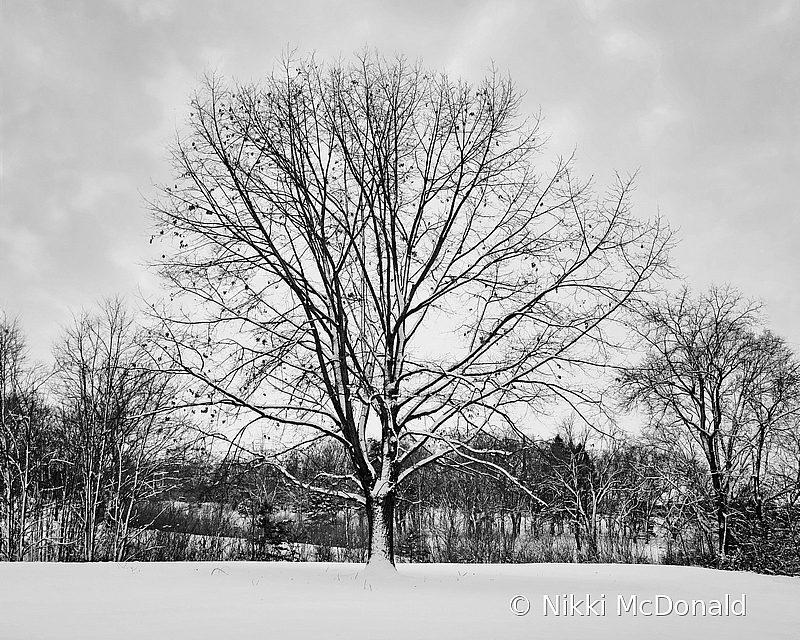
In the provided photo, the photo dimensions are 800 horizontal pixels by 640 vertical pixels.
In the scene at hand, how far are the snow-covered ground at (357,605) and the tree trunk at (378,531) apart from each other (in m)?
0.39

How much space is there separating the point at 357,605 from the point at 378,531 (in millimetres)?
3919

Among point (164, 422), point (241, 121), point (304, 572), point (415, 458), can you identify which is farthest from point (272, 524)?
point (241, 121)

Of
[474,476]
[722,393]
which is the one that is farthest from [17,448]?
[722,393]

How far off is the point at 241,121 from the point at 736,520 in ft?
64.5

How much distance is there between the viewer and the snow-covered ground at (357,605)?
5434mm

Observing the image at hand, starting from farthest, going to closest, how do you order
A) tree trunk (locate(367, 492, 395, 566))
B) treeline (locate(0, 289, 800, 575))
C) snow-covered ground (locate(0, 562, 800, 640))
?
treeline (locate(0, 289, 800, 575)) < tree trunk (locate(367, 492, 395, 566)) < snow-covered ground (locate(0, 562, 800, 640))

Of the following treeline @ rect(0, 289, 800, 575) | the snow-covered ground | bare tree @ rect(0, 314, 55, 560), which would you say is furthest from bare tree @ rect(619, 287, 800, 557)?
bare tree @ rect(0, 314, 55, 560)

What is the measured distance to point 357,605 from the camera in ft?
23.1

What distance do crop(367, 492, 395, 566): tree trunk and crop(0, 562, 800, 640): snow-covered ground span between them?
0.39m

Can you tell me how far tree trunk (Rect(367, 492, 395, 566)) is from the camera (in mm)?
10805

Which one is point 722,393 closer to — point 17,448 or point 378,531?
point 378,531

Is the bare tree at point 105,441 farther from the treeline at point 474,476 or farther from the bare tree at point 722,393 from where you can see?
the bare tree at point 722,393

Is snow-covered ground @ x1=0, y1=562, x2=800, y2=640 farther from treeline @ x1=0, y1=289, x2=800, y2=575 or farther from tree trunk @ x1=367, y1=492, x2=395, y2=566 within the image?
treeline @ x1=0, y1=289, x2=800, y2=575

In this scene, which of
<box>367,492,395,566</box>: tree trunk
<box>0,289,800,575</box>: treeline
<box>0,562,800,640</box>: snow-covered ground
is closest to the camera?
<box>0,562,800,640</box>: snow-covered ground
